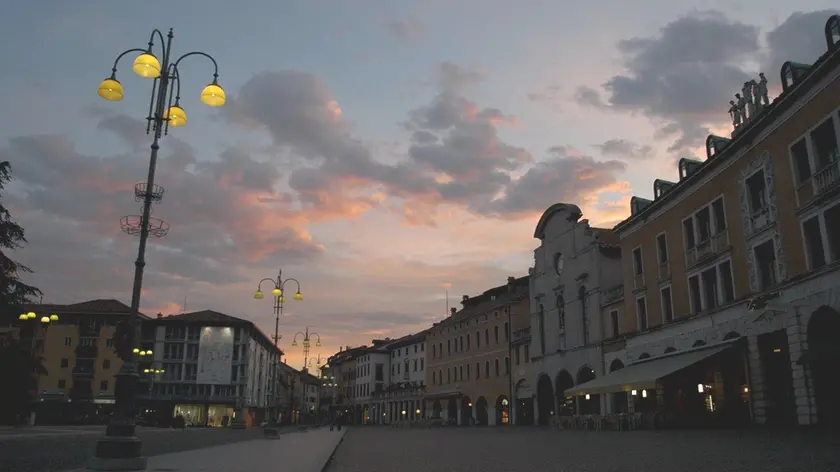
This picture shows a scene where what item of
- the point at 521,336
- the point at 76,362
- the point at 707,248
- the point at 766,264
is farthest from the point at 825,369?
the point at 76,362

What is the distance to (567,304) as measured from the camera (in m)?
47.1

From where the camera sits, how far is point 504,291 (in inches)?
2687

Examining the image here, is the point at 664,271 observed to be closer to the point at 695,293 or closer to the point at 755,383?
the point at 695,293

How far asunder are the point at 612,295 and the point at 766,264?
16118 millimetres

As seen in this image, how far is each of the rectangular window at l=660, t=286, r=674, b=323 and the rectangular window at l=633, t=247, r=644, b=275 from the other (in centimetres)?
289

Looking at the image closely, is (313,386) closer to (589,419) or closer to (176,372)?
(176,372)

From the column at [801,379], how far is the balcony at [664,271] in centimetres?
1065

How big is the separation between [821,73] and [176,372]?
76.0 meters

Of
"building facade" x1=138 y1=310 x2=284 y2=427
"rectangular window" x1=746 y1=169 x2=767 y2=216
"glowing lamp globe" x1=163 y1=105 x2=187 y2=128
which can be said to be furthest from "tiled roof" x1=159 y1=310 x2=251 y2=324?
"glowing lamp globe" x1=163 y1=105 x2=187 y2=128

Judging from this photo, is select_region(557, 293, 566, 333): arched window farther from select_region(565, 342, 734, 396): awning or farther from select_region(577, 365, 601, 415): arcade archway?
select_region(565, 342, 734, 396): awning

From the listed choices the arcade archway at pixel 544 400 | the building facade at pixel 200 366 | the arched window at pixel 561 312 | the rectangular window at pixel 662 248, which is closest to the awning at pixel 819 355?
the rectangular window at pixel 662 248

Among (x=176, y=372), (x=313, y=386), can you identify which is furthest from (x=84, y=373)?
(x=313, y=386)

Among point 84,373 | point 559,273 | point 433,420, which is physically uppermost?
point 559,273

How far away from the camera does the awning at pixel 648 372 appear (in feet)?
90.6
